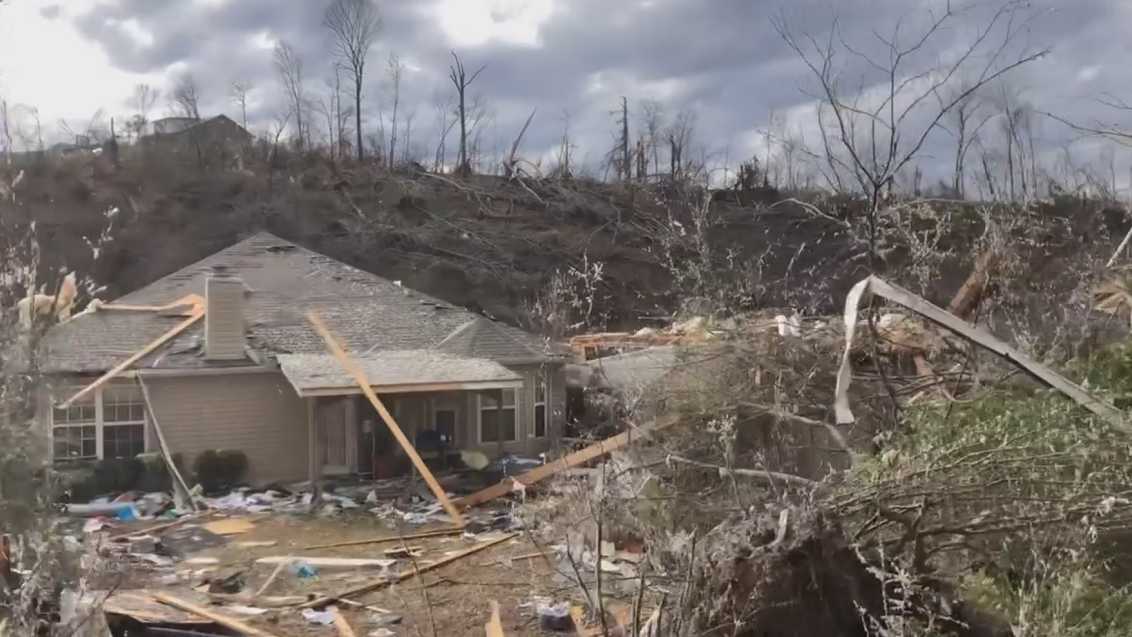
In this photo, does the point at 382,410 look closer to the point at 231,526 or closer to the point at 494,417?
the point at 231,526

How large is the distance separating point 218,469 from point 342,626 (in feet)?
27.8

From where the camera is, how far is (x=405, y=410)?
18016mm

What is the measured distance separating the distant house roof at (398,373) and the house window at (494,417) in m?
0.97

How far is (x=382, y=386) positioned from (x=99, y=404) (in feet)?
15.8

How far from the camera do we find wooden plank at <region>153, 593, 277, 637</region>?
27.7 feet

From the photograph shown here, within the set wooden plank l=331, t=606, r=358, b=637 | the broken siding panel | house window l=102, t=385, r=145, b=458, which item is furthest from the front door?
wooden plank l=331, t=606, r=358, b=637

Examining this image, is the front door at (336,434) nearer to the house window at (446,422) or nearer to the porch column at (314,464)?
the porch column at (314,464)

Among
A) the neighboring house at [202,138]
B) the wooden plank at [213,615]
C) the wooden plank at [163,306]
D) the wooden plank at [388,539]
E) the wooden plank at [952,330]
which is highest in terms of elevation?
the neighboring house at [202,138]

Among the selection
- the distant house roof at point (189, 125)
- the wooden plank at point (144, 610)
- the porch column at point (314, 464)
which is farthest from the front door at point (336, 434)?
the distant house roof at point (189, 125)

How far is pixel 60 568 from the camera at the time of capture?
5.55 metres

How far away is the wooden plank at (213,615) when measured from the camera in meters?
8.45

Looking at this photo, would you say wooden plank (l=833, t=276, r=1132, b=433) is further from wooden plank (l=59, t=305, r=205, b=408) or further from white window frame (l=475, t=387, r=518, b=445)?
white window frame (l=475, t=387, r=518, b=445)

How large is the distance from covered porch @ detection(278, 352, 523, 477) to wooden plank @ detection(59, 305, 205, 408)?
1.99m

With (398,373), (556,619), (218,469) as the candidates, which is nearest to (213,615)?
(556,619)
